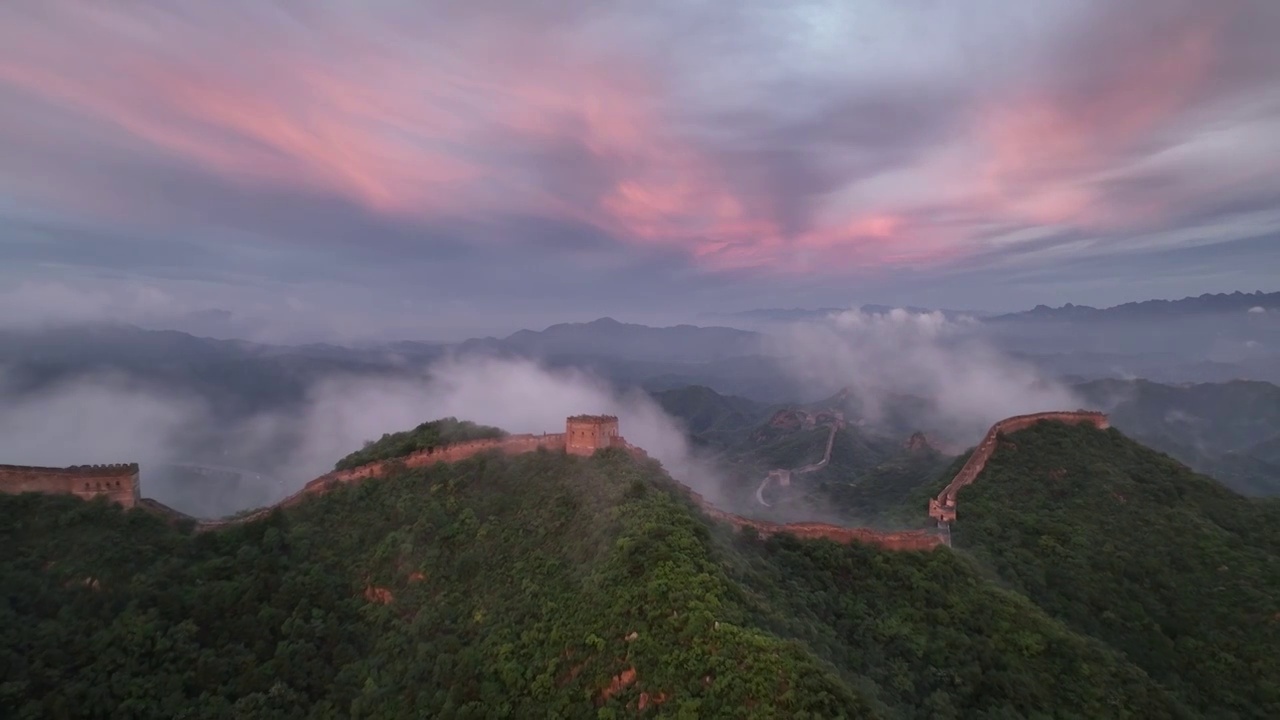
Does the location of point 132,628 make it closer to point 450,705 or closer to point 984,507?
point 450,705

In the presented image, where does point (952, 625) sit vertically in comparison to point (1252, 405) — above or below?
above

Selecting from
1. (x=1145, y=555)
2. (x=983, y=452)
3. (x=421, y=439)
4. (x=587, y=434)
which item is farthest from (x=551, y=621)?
(x=983, y=452)

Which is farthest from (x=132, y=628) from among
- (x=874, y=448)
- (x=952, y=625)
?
(x=874, y=448)

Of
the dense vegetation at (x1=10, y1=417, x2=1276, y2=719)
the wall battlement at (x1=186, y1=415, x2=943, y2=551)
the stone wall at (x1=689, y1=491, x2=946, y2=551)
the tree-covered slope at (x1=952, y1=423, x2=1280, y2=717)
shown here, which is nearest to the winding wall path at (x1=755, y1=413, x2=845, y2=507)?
the tree-covered slope at (x1=952, y1=423, x2=1280, y2=717)

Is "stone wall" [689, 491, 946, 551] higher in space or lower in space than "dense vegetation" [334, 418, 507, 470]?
lower

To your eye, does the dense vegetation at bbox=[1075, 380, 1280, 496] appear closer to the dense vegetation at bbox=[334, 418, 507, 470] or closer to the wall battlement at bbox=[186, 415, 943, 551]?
the wall battlement at bbox=[186, 415, 943, 551]

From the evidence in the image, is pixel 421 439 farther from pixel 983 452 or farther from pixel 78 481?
pixel 983 452
